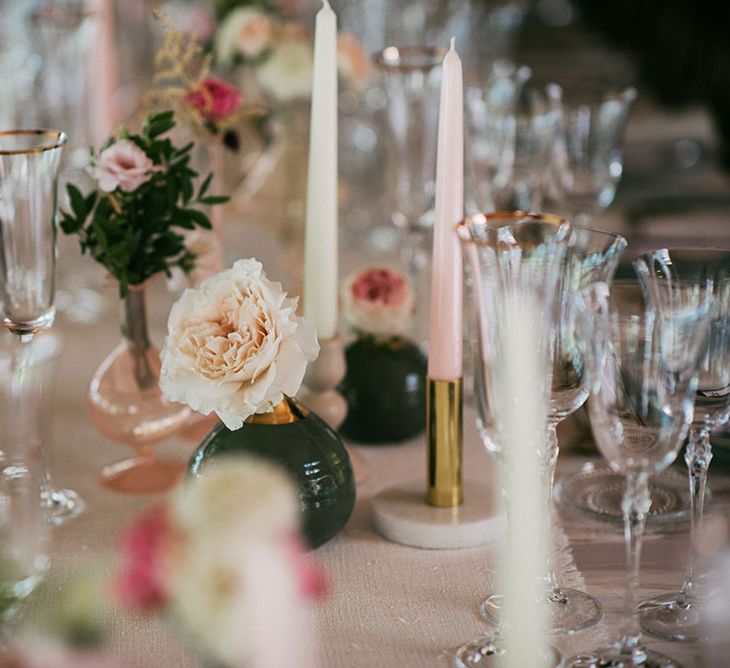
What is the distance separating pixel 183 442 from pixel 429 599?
0.45 meters

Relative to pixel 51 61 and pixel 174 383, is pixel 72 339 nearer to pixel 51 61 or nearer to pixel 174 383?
pixel 51 61

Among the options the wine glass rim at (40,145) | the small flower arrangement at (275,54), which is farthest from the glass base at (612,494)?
the small flower arrangement at (275,54)

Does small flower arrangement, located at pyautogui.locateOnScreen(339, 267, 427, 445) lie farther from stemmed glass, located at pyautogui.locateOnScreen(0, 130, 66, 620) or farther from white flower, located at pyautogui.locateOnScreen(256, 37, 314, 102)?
white flower, located at pyautogui.locateOnScreen(256, 37, 314, 102)

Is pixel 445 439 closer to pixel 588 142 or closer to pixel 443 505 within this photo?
pixel 443 505

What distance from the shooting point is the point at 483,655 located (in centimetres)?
89

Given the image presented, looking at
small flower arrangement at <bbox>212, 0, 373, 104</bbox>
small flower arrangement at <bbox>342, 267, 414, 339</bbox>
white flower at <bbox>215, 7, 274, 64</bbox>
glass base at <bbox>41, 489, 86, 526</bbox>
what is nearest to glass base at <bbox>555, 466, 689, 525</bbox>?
small flower arrangement at <bbox>342, 267, 414, 339</bbox>

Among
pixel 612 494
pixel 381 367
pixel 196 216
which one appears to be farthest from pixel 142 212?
pixel 612 494

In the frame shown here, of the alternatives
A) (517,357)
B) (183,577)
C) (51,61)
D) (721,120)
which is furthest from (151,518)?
(721,120)

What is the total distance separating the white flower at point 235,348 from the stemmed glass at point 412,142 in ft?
1.70

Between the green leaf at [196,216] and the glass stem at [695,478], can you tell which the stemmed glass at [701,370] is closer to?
the glass stem at [695,478]

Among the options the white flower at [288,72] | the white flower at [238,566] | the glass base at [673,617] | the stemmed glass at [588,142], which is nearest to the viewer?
the white flower at [238,566]

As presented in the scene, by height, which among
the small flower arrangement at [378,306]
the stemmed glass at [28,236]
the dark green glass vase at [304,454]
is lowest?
the dark green glass vase at [304,454]

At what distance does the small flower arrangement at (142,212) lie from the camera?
1165 millimetres

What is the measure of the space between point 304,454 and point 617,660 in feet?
1.04
